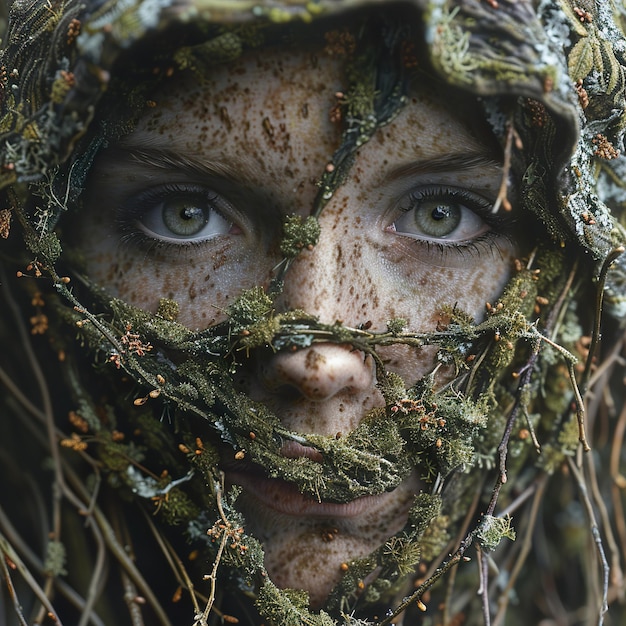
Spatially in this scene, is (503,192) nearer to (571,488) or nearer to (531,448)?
(531,448)

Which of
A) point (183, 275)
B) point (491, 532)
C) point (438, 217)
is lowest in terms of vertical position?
point (491, 532)

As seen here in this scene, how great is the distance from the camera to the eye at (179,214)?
123 centimetres

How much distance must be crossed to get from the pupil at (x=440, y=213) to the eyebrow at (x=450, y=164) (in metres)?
0.07

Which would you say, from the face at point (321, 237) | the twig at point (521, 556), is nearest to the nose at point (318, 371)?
the face at point (321, 237)

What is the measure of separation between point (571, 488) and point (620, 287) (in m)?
0.65

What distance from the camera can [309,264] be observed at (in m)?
1.16

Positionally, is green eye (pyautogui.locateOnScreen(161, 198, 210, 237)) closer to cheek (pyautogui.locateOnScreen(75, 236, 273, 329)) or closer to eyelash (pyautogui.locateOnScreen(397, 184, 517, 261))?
cheek (pyautogui.locateOnScreen(75, 236, 273, 329))

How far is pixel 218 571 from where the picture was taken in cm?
132

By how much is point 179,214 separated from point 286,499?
18.0 inches

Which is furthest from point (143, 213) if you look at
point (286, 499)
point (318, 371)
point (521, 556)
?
point (521, 556)

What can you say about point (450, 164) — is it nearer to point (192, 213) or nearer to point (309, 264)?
point (309, 264)

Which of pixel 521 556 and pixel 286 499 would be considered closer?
pixel 286 499

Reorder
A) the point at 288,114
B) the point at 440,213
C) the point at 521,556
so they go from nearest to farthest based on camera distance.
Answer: the point at 288,114, the point at 440,213, the point at 521,556

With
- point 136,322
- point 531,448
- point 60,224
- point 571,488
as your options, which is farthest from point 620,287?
point 60,224
